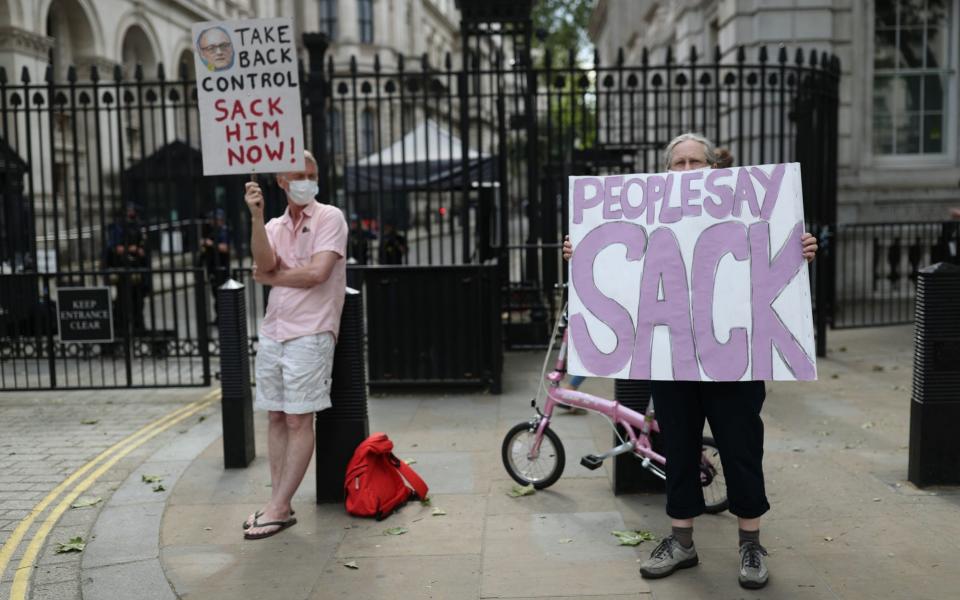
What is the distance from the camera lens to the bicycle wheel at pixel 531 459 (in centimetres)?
552

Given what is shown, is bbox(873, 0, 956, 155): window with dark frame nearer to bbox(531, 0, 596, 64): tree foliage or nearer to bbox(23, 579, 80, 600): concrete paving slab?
bbox(23, 579, 80, 600): concrete paving slab

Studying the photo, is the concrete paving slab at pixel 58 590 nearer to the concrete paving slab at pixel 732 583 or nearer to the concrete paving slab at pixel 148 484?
the concrete paving slab at pixel 148 484

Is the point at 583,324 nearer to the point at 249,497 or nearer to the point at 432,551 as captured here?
the point at 432,551

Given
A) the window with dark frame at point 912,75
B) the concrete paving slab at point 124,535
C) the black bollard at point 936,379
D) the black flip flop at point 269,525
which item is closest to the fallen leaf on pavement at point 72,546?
the concrete paving slab at point 124,535

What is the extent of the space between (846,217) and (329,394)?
1167cm

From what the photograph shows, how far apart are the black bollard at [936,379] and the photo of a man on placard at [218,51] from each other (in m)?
4.03

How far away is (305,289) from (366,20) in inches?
2157

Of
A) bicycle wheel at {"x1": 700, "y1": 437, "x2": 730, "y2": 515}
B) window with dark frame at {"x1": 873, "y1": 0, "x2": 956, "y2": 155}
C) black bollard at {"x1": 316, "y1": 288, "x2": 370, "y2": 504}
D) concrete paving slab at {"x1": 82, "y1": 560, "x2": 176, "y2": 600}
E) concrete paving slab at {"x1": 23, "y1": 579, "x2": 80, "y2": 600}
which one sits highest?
window with dark frame at {"x1": 873, "y1": 0, "x2": 956, "y2": 155}

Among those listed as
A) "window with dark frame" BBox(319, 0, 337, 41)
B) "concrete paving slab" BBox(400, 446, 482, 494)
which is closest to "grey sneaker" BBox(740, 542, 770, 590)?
"concrete paving slab" BBox(400, 446, 482, 494)

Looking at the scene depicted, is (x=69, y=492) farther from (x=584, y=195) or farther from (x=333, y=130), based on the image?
(x=333, y=130)

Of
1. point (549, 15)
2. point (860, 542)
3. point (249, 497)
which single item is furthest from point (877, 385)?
point (549, 15)

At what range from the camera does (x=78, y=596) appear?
14.2 feet

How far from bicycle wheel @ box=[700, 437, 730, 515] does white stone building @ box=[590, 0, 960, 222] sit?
10.6m

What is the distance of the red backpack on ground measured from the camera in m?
5.14
